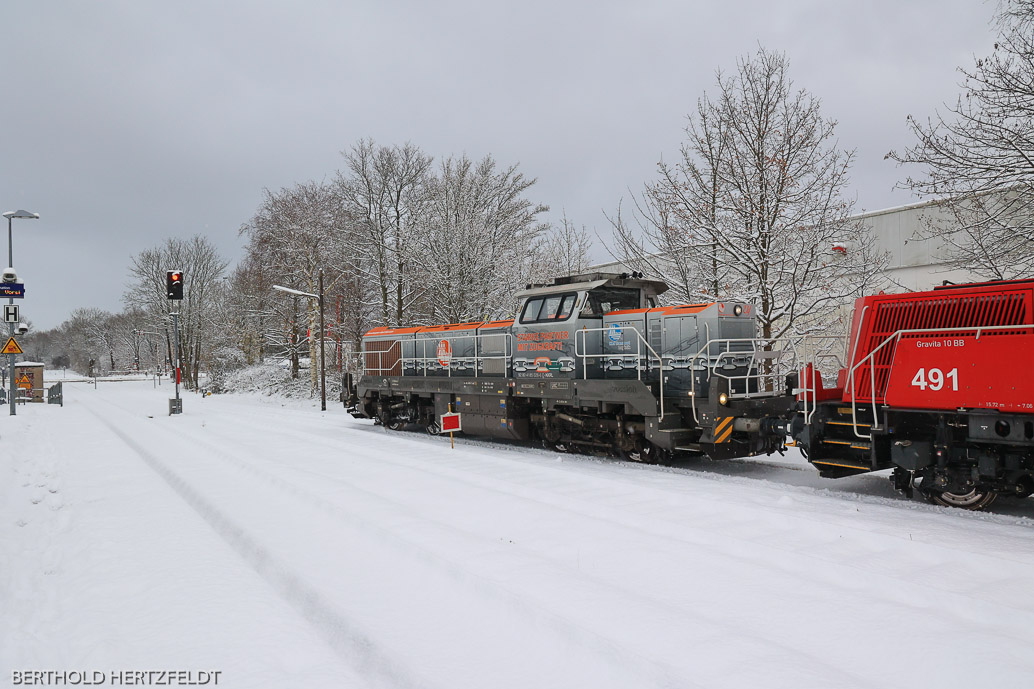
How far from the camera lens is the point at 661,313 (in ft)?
35.9

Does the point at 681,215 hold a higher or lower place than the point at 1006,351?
higher

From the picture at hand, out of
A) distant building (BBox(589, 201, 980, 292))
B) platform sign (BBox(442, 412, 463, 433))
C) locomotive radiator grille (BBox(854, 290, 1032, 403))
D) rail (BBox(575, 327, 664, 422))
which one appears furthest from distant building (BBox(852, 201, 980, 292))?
platform sign (BBox(442, 412, 463, 433))

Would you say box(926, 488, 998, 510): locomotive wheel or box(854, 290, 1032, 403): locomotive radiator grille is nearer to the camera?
box(854, 290, 1032, 403): locomotive radiator grille

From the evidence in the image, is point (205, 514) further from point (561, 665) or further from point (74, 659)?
point (561, 665)

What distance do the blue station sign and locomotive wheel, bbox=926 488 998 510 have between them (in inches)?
1059

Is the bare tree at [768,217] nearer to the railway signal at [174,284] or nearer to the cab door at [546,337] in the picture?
the cab door at [546,337]

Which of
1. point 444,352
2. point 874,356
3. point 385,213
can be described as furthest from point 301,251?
point 874,356

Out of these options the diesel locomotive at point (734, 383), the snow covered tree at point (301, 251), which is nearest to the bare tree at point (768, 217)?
the diesel locomotive at point (734, 383)

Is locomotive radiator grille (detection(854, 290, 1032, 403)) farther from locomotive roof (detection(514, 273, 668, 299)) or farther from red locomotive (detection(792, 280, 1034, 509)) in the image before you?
locomotive roof (detection(514, 273, 668, 299))

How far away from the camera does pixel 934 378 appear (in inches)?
280

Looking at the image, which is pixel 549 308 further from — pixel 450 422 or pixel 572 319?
pixel 450 422

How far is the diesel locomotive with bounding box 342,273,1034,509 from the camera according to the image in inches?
270

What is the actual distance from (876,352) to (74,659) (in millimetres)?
8160

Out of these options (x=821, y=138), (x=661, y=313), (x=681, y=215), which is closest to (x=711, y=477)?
(x=661, y=313)
